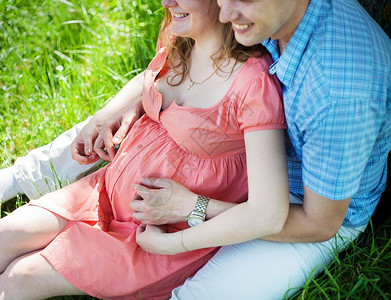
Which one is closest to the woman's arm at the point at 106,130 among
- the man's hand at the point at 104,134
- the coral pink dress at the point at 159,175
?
the man's hand at the point at 104,134

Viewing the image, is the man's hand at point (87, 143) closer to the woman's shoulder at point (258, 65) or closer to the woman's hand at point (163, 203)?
the woman's hand at point (163, 203)

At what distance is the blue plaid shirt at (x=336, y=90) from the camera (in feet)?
4.99

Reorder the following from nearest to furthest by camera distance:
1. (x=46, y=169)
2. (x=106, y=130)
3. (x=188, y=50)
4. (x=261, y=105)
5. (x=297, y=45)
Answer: (x=297, y=45)
(x=261, y=105)
(x=188, y=50)
(x=106, y=130)
(x=46, y=169)

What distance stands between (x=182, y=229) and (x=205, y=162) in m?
0.29

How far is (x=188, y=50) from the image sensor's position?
213 centimetres

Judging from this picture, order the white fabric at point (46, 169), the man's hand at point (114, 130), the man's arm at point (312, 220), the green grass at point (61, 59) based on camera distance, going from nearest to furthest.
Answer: the man's arm at point (312, 220), the man's hand at point (114, 130), the white fabric at point (46, 169), the green grass at point (61, 59)

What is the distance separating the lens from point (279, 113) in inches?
68.2

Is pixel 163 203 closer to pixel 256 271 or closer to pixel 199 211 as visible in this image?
pixel 199 211

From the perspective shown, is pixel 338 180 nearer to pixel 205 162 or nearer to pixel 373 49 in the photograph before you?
pixel 373 49

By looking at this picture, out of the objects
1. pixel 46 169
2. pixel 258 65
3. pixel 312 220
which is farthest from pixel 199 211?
pixel 46 169

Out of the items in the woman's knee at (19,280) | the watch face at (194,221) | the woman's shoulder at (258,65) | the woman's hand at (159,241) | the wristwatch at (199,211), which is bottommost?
the woman's knee at (19,280)

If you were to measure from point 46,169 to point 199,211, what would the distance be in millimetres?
983

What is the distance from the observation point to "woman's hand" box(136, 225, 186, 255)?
6.14 feet

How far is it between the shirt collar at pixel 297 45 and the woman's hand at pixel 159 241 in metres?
0.70
